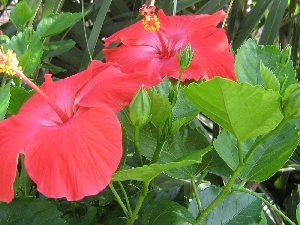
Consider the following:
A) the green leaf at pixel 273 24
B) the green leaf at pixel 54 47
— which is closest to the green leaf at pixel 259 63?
the green leaf at pixel 54 47

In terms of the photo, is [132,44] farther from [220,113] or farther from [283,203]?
[283,203]

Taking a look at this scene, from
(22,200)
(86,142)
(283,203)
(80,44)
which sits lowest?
(283,203)

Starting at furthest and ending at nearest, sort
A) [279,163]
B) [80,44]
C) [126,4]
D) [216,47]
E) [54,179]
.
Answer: [126,4] < [80,44] < [216,47] < [279,163] < [54,179]

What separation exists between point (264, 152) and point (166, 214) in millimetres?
133

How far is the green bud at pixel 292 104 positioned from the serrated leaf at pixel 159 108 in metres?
0.11

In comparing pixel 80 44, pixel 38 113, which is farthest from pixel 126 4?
pixel 38 113

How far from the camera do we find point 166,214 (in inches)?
21.5

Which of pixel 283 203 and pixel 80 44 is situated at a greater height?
pixel 80 44

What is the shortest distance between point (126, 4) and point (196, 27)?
34.5 inches

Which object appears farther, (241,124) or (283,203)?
(283,203)

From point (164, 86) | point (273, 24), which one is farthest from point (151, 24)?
point (273, 24)

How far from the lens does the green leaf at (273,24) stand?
4.13 feet

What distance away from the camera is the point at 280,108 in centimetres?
49

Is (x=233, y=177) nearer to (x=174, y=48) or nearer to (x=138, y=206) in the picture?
(x=138, y=206)
